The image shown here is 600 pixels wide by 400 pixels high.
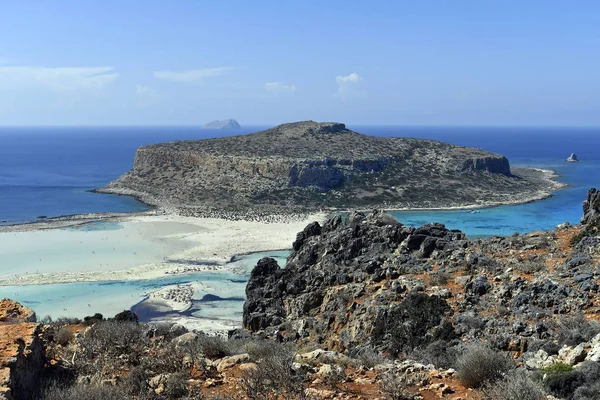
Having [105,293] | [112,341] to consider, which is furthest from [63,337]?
[105,293]

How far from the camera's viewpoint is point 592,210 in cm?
2161

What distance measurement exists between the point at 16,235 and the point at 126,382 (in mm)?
59015

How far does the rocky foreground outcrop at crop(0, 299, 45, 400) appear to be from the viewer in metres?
7.40

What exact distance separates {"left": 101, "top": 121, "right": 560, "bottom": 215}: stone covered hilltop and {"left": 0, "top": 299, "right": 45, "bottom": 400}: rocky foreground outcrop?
66.2 m

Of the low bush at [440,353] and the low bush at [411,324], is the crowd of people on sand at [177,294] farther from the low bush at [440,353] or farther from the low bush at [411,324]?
the low bush at [440,353]

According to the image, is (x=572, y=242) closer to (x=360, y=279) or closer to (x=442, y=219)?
(x=360, y=279)

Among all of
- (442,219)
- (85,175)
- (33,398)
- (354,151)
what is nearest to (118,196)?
(85,175)

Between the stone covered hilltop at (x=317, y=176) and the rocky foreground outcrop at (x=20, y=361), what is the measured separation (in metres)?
66.2

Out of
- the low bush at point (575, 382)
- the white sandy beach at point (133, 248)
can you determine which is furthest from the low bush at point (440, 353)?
the white sandy beach at point (133, 248)

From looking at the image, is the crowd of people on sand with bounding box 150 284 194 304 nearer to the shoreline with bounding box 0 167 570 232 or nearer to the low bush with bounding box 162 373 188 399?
the low bush with bounding box 162 373 188 399

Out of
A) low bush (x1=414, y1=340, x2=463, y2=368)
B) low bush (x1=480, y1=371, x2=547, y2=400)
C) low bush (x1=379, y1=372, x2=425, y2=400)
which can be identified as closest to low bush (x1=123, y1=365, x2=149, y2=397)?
low bush (x1=379, y1=372, x2=425, y2=400)

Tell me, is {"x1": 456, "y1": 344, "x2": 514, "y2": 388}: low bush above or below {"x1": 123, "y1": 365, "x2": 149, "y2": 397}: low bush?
above

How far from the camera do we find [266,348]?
37.7 ft

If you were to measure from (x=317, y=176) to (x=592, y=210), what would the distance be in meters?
68.4
